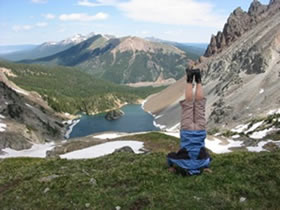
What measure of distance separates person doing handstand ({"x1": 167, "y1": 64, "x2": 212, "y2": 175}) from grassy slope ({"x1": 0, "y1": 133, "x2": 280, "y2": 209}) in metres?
0.67

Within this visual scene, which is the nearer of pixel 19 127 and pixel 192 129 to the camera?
pixel 192 129

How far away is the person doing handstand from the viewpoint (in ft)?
47.2

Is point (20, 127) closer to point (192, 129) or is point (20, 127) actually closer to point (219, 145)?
point (219, 145)

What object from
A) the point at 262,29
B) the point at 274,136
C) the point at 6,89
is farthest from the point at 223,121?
the point at 6,89

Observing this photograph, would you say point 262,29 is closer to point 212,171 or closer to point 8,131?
point 8,131

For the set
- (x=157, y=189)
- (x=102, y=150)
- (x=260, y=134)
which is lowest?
(x=260, y=134)

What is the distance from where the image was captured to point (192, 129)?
577 inches

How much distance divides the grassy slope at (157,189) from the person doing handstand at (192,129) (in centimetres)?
67

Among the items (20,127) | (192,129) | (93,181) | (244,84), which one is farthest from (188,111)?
(244,84)

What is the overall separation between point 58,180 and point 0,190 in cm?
340

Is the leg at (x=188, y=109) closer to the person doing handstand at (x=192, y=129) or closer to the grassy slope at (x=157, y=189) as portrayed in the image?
the person doing handstand at (x=192, y=129)

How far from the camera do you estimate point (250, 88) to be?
132 metres

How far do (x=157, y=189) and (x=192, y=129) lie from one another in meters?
3.03

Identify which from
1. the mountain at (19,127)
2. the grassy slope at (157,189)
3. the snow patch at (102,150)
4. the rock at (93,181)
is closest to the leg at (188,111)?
the grassy slope at (157,189)
